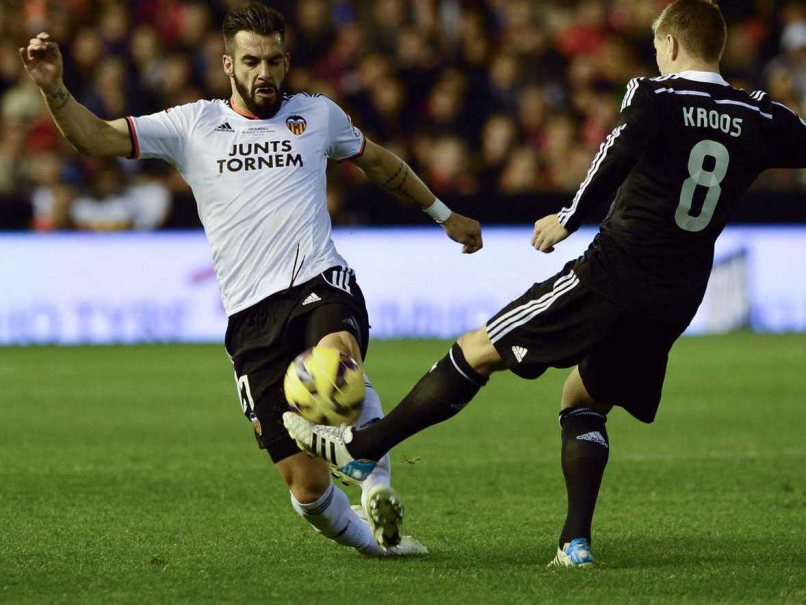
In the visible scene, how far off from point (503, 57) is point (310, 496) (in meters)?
12.8

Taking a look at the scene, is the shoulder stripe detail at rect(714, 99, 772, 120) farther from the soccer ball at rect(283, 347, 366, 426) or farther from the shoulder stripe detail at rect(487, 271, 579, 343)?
the soccer ball at rect(283, 347, 366, 426)

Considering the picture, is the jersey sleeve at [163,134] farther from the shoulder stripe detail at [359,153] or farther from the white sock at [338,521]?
the white sock at [338,521]

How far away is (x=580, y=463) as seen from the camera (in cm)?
559

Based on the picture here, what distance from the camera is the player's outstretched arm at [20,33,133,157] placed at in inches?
216

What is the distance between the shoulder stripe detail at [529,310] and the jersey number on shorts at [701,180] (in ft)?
1.40

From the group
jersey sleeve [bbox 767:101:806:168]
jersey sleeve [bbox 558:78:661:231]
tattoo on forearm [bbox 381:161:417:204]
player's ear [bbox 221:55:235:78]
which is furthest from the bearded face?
jersey sleeve [bbox 767:101:806:168]

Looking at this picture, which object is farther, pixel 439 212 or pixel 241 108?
pixel 439 212

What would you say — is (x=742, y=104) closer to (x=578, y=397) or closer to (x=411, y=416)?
(x=578, y=397)

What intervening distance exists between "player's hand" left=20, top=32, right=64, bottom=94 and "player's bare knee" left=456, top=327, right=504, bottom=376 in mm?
1762

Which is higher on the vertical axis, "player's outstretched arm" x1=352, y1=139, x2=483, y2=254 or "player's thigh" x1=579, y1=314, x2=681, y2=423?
"player's outstretched arm" x1=352, y1=139, x2=483, y2=254

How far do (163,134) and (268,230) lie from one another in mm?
539

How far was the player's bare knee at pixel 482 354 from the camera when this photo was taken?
5.32 m

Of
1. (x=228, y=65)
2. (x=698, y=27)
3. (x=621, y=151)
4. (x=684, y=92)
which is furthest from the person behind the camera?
(x=228, y=65)

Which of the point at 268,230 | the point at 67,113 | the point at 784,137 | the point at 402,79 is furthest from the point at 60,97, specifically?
the point at 402,79
